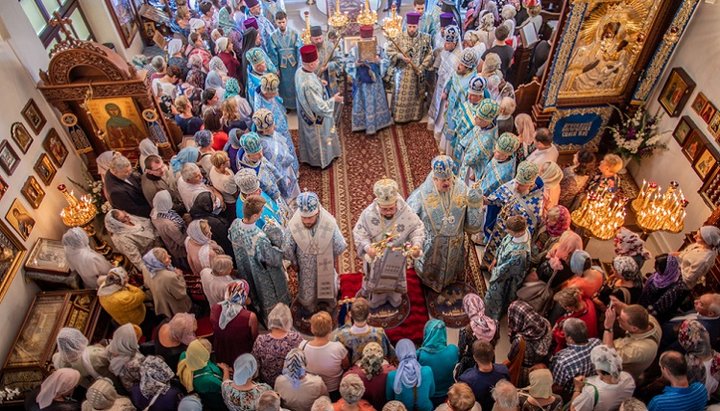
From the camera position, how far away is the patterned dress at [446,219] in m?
→ 5.90

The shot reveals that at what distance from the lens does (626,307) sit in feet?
14.7

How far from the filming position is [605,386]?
13.4 ft

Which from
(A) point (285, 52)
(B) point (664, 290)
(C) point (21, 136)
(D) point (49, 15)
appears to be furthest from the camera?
(A) point (285, 52)

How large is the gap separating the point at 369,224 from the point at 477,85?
3.08 m

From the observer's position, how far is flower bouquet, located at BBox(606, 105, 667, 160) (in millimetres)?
7836

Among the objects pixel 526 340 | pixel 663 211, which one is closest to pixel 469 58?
pixel 663 211

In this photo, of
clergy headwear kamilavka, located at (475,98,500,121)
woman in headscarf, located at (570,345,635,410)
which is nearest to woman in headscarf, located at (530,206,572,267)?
clergy headwear kamilavka, located at (475,98,500,121)

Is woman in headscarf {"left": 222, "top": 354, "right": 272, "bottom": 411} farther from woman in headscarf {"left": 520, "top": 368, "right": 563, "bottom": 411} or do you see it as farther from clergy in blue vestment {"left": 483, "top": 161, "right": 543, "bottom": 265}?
clergy in blue vestment {"left": 483, "top": 161, "right": 543, "bottom": 265}

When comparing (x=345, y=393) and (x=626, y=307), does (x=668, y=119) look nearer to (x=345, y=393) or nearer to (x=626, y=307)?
(x=626, y=307)

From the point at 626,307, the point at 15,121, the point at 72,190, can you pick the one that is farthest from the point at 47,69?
the point at 626,307

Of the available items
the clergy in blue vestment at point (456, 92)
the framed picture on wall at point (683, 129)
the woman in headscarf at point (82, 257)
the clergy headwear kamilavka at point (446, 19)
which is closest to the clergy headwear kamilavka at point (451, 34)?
the clergy in blue vestment at point (456, 92)

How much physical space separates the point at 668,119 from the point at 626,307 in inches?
182

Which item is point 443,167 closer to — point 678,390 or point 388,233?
point 388,233

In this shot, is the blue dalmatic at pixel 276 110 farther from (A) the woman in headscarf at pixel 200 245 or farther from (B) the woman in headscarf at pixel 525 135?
(B) the woman in headscarf at pixel 525 135
